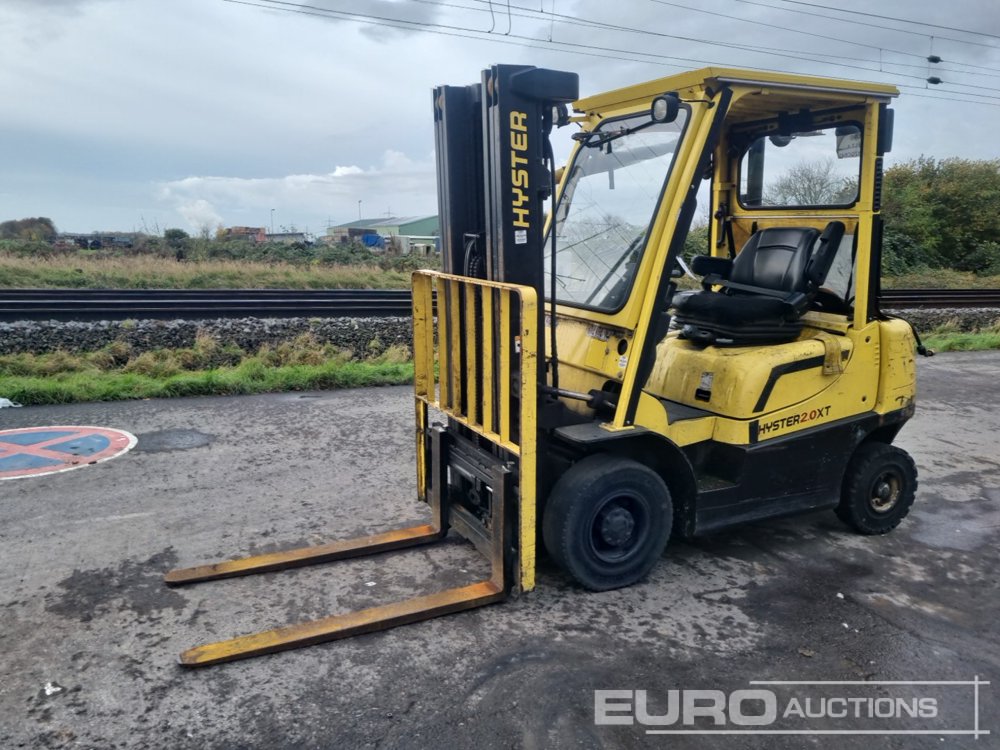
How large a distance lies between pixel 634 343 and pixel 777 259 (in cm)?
156

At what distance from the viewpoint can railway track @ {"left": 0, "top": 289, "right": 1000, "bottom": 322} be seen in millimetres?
12195

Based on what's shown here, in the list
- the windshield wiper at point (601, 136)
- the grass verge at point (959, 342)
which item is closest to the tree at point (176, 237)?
the grass verge at point (959, 342)

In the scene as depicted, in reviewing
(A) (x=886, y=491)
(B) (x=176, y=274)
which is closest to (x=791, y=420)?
(A) (x=886, y=491)

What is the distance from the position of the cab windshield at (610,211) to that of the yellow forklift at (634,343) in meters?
0.01

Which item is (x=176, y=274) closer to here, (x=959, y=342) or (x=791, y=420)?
(x=959, y=342)

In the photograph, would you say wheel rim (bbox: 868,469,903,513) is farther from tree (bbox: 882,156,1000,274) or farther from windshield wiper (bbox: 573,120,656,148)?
tree (bbox: 882,156,1000,274)

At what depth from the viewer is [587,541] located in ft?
13.7

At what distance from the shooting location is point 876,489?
5.27 meters

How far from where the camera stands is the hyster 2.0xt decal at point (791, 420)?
462 centimetres

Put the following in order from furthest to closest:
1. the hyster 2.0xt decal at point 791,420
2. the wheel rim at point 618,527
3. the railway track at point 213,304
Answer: the railway track at point 213,304
the hyster 2.0xt decal at point 791,420
the wheel rim at point 618,527

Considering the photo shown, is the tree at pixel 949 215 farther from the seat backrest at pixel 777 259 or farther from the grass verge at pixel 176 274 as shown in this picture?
the seat backrest at pixel 777 259

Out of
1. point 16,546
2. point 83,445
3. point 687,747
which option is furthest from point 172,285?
point 687,747

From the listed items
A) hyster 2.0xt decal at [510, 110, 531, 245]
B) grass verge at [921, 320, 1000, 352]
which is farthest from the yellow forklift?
grass verge at [921, 320, 1000, 352]

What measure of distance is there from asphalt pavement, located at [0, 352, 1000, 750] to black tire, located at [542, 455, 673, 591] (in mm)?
161
